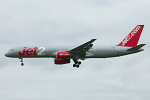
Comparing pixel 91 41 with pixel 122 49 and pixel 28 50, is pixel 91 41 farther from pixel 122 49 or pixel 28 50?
pixel 28 50

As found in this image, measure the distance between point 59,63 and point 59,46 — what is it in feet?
12.7

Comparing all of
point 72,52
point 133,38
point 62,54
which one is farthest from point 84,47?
point 133,38

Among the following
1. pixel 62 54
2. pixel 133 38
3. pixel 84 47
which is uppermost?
pixel 133 38

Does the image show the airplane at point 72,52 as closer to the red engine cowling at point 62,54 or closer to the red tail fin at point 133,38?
the red engine cowling at point 62,54

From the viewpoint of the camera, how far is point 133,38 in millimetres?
75750

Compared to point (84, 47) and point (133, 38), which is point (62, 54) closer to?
point (84, 47)

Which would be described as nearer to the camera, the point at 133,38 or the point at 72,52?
the point at 72,52

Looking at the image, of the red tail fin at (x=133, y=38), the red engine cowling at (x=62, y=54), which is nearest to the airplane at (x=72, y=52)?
the red engine cowling at (x=62, y=54)

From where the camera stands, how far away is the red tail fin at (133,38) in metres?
75.1

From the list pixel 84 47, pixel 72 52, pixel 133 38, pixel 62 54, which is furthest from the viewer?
pixel 133 38

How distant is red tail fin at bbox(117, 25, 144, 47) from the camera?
7512cm

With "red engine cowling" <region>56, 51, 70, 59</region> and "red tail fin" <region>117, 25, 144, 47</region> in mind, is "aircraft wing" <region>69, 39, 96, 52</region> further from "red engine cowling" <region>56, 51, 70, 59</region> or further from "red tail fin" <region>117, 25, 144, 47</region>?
"red tail fin" <region>117, 25, 144, 47</region>

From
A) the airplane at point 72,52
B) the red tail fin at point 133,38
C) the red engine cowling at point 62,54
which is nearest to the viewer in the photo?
the red engine cowling at point 62,54

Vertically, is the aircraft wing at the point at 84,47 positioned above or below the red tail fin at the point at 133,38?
below
